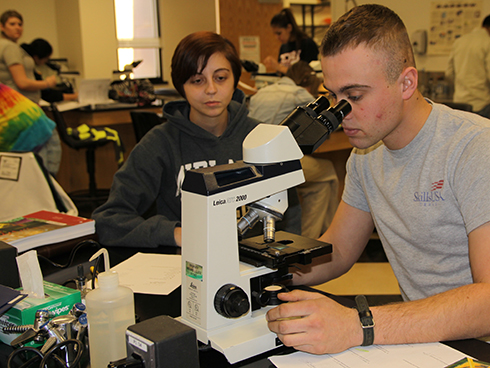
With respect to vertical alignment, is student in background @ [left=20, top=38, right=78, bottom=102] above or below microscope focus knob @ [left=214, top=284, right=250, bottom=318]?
above

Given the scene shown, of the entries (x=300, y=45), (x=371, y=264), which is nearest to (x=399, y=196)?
(x=371, y=264)

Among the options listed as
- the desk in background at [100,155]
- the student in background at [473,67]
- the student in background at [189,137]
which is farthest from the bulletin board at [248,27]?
the student in background at [189,137]

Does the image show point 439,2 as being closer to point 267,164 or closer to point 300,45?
point 300,45

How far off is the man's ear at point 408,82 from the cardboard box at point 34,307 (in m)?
0.85

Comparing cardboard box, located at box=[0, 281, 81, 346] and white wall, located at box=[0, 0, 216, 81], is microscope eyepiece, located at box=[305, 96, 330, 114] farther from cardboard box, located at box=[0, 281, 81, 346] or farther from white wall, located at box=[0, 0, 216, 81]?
white wall, located at box=[0, 0, 216, 81]

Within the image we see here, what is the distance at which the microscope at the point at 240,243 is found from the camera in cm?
82

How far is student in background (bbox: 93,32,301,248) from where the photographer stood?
1642 millimetres

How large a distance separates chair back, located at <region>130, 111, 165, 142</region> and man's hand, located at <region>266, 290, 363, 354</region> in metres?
2.77

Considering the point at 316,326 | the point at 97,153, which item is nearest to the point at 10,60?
the point at 97,153

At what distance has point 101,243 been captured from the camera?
1.47m

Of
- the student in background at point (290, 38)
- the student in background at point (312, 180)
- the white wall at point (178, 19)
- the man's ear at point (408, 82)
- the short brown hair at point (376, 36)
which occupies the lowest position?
the student in background at point (312, 180)

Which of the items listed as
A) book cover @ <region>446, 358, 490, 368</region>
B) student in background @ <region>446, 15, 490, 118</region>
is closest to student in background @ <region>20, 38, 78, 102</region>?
student in background @ <region>446, 15, 490, 118</region>

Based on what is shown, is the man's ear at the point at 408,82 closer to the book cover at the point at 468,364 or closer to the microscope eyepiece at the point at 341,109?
the microscope eyepiece at the point at 341,109

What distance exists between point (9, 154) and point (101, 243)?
0.73 meters
